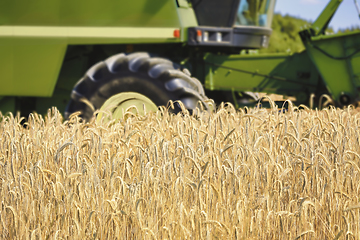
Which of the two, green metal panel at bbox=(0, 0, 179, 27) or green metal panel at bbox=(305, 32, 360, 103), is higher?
green metal panel at bbox=(0, 0, 179, 27)

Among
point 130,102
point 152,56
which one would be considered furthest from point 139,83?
point 152,56

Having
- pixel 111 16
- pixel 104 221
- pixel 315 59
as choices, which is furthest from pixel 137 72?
pixel 104 221

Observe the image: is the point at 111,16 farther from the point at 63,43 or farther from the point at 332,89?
the point at 332,89

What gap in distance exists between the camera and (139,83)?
15.6 feet

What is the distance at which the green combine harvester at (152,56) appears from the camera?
4.85 meters

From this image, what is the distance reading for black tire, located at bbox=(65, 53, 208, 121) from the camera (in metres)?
4.69

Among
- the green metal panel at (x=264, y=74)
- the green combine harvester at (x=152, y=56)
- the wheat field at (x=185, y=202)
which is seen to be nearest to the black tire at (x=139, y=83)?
the green combine harvester at (x=152, y=56)

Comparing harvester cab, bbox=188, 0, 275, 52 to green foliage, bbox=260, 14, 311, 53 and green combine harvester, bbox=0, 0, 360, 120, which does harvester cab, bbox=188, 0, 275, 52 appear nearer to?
green combine harvester, bbox=0, 0, 360, 120

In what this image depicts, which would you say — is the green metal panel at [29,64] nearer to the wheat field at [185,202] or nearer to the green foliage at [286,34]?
the wheat field at [185,202]

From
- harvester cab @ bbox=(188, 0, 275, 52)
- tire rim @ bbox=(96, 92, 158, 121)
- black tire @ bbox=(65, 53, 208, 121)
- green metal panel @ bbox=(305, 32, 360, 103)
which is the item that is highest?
harvester cab @ bbox=(188, 0, 275, 52)

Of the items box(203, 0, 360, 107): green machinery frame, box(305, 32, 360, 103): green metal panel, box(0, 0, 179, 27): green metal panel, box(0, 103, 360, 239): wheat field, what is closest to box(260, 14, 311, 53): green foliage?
box(203, 0, 360, 107): green machinery frame

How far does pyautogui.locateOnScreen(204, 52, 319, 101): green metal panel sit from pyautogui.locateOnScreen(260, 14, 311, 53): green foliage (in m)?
13.1

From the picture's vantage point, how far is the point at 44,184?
7.63 feet

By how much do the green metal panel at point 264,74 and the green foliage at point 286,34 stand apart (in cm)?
1309
